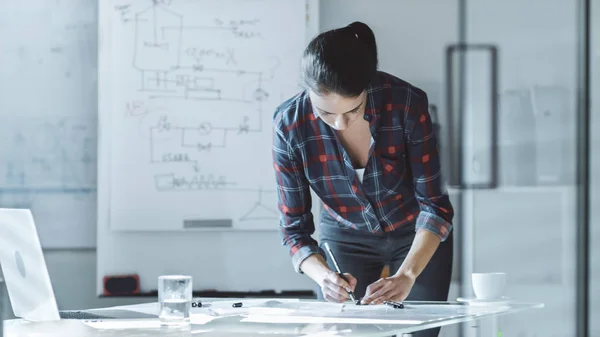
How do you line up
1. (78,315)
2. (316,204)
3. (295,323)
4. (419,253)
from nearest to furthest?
(295,323)
(78,315)
(419,253)
(316,204)

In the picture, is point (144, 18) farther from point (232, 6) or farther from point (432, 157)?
point (432, 157)

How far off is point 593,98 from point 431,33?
1216mm

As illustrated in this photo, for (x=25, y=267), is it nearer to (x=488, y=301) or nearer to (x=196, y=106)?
(x=488, y=301)

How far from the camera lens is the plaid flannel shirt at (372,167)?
186 cm

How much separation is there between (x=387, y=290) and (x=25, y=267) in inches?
30.6

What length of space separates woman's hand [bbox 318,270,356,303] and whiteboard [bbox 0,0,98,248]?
1766 millimetres

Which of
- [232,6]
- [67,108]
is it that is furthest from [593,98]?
[67,108]

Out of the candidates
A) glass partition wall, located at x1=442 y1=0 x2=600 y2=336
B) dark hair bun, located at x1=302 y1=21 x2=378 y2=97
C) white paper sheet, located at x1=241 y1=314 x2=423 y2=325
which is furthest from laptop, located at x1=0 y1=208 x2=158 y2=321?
glass partition wall, located at x1=442 y1=0 x2=600 y2=336

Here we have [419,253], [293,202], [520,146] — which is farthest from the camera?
[520,146]

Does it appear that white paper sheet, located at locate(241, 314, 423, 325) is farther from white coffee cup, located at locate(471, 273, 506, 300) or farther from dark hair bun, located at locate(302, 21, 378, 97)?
dark hair bun, located at locate(302, 21, 378, 97)

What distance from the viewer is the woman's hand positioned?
172 centimetres

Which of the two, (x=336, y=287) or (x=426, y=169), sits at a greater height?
(x=426, y=169)

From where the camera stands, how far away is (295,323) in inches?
58.4

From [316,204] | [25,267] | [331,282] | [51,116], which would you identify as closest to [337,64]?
[331,282]
